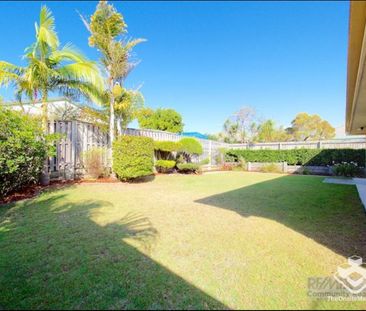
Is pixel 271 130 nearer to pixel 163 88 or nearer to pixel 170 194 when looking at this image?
pixel 163 88

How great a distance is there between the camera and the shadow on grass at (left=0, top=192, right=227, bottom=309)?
185cm

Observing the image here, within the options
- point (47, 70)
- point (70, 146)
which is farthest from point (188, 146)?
point (47, 70)

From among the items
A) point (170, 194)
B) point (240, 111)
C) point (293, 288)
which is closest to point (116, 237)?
point (293, 288)

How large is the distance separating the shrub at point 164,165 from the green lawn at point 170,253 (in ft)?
24.1

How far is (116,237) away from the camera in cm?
327

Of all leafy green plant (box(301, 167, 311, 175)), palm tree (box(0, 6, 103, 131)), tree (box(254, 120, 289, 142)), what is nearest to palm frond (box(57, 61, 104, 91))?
palm tree (box(0, 6, 103, 131))

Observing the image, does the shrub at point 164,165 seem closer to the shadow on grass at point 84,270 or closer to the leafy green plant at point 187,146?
the leafy green plant at point 187,146

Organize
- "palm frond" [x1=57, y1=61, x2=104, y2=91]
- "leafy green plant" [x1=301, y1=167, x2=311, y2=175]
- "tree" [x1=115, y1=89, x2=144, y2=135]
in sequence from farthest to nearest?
"leafy green plant" [x1=301, y1=167, x2=311, y2=175] < "tree" [x1=115, y1=89, x2=144, y2=135] < "palm frond" [x1=57, y1=61, x2=104, y2=91]

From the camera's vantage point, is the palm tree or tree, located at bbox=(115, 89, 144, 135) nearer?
the palm tree

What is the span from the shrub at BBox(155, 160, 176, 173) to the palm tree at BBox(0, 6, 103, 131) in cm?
572

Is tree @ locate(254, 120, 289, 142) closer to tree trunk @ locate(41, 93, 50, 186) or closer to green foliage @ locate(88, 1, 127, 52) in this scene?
green foliage @ locate(88, 1, 127, 52)

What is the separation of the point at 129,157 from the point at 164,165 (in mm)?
4294

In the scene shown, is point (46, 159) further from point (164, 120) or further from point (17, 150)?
point (164, 120)

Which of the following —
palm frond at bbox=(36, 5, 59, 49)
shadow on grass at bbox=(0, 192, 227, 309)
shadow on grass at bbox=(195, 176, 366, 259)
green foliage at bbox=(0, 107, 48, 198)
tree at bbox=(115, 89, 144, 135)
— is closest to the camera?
shadow on grass at bbox=(0, 192, 227, 309)
